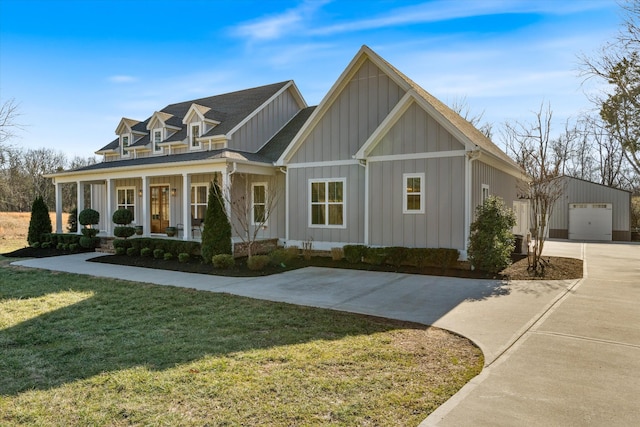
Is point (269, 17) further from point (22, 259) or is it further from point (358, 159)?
point (22, 259)

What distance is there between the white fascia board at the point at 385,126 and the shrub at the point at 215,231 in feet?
15.6

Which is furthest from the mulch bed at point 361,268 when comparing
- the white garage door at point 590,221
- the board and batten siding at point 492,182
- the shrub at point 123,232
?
the white garage door at point 590,221

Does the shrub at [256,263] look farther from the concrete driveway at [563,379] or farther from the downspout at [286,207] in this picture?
the concrete driveway at [563,379]

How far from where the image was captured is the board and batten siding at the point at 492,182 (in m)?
11.8

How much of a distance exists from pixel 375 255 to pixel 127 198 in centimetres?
1456

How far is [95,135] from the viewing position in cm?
3103

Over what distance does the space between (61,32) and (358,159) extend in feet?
37.5

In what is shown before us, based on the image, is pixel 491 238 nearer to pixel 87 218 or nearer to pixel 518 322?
pixel 518 322

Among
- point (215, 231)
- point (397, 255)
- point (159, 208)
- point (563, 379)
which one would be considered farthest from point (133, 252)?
point (563, 379)

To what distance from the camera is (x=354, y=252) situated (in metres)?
Result: 12.5

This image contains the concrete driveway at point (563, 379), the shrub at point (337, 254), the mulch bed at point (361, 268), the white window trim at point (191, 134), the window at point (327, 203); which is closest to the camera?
the concrete driveway at point (563, 379)

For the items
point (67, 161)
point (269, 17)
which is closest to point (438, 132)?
point (269, 17)

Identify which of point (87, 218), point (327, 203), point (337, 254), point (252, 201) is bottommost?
point (337, 254)

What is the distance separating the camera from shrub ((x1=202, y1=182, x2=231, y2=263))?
12.3 meters
